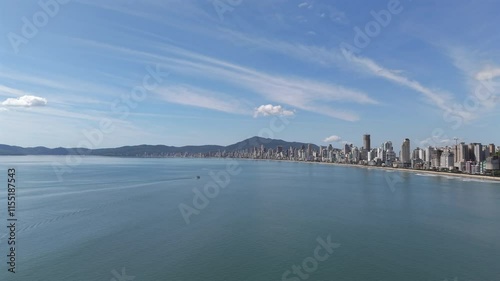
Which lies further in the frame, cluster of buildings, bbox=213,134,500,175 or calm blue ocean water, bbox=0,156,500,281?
cluster of buildings, bbox=213,134,500,175

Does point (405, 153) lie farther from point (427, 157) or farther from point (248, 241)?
point (248, 241)

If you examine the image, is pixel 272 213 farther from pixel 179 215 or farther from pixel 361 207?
pixel 361 207

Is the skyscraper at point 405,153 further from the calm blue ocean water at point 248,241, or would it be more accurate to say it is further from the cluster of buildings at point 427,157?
the calm blue ocean water at point 248,241

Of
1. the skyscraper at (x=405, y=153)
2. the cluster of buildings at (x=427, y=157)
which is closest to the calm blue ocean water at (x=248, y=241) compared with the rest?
the cluster of buildings at (x=427, y=157)

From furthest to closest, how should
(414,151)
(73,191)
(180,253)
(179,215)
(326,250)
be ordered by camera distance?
(414,151) → (73,191) → (179,215) → (326,250) → (180,253)

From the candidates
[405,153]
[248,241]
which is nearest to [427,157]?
[405,153]

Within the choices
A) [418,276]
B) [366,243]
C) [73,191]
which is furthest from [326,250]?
[73,191]

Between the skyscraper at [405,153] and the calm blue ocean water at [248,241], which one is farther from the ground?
the skyscraper at [405,153]

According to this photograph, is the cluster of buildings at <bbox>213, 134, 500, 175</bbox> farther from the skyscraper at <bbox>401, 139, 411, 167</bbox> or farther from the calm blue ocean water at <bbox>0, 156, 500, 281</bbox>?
the calm blue ocean water at <bbox>0, 156, 500, 281</bbox>

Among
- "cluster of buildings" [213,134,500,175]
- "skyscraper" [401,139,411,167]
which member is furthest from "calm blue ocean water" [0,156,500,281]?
"skyscraper" [401,139,411,167]

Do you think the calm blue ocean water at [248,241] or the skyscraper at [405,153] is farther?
the skyscraper at [405,153]

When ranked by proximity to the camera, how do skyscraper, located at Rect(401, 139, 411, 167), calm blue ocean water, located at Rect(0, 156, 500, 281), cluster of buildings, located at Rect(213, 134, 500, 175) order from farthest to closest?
skyscraper, located at Rect(401, 139, 411, 167) < cluster of buildings, located at Rect(213, 134, 500, 175) < calm blue ocean water, located at Rect(0, 156, 500, 281)
